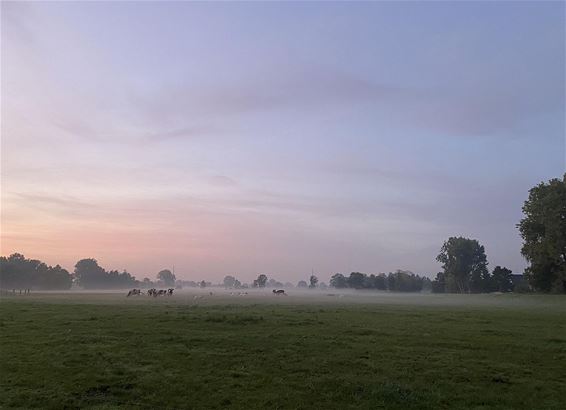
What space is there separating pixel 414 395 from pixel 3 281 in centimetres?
16716

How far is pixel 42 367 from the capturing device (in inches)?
677

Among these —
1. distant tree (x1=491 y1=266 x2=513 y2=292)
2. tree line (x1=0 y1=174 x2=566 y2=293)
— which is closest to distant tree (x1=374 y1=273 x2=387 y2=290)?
tree line (x1=0 y1=174 x2=566 y2=293)

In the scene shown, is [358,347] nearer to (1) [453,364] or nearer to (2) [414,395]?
(1) [453,364]

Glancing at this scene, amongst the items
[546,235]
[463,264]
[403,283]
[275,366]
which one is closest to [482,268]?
[463,264]

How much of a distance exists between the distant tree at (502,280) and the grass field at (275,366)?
351 feet

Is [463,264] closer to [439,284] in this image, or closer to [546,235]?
[439,284]

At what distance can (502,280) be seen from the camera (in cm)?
12581

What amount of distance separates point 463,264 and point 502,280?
14.8 metres

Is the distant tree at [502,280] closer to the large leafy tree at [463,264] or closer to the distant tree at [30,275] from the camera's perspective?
the large leafy tree at [463,264]

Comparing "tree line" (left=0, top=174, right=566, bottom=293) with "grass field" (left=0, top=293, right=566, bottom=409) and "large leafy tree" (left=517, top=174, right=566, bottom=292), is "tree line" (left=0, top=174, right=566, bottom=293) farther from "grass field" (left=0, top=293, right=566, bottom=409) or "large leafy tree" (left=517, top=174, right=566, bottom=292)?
"grass field" (left=0, top=293, right=566, bottom=409)

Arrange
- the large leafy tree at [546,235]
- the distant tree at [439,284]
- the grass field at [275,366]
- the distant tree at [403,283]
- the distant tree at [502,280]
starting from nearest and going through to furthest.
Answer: the grass field at [275,366] < the large leafy tree at [546,235] < the distant tree at [502,280] < the distant tree at [439,284] < the distant tree at [403,283]

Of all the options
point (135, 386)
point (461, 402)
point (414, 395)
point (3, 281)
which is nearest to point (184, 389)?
point (135, 386)

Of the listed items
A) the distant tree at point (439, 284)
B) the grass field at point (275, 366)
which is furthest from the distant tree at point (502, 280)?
the grass field at point (275, 366)

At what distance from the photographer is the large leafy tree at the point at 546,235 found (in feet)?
246
